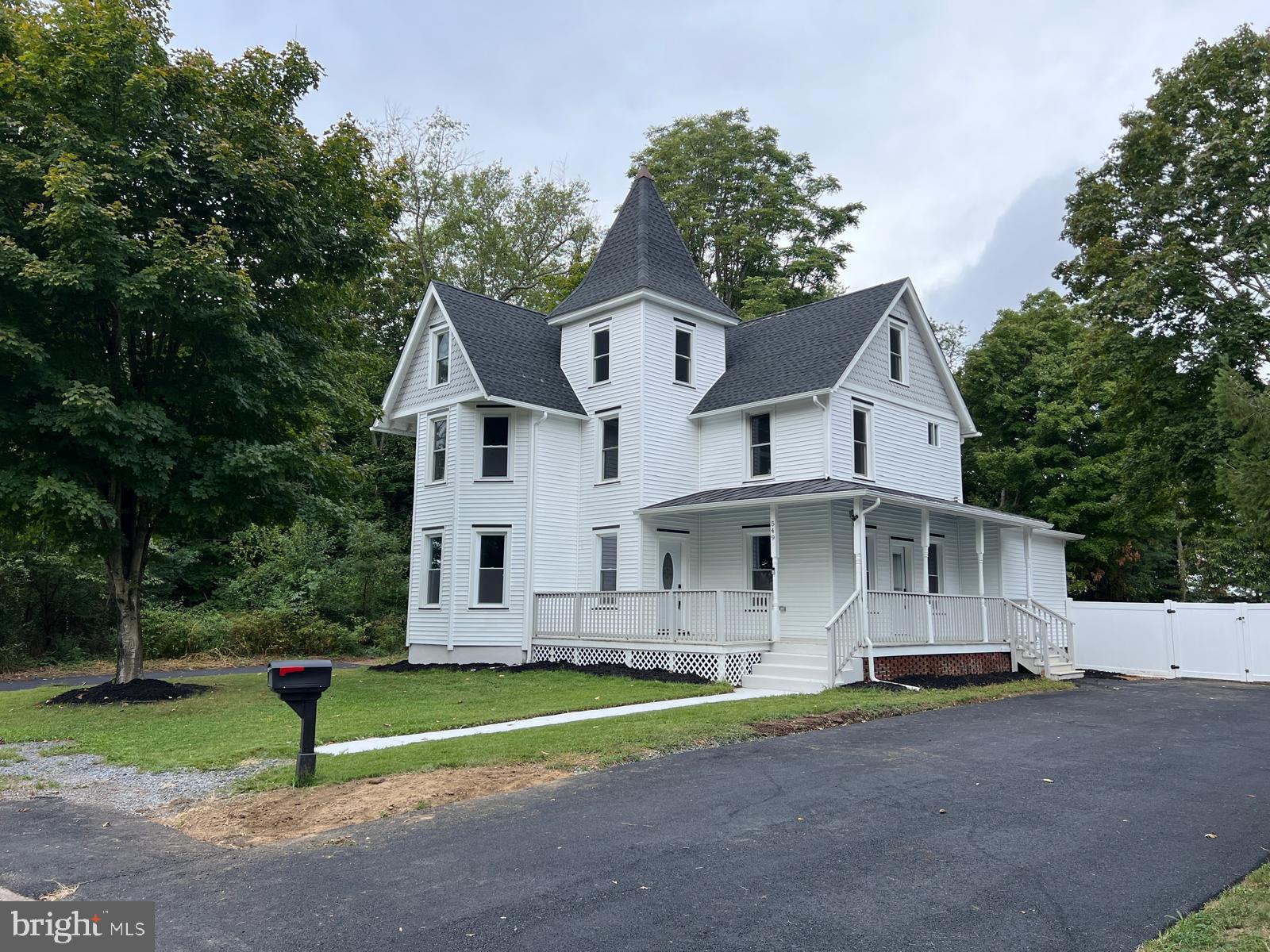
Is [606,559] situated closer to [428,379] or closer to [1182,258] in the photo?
[428,379]

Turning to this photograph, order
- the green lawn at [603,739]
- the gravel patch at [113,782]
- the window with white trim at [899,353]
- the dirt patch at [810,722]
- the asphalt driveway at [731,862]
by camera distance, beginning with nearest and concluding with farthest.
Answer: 1. the asphalt driveway at [731,862]
2. the gravel patch at [113,782]
3. the green lawn at [603,739]
4. the dirt patch at [810,722]
5. the window with white trim at [899,353]

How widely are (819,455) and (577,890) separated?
16.0m

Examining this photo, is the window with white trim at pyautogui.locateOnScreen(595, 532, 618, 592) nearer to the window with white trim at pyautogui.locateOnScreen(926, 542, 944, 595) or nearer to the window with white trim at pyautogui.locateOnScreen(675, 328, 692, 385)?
the window with white trim at pyautogui.locateOnScreen(675, 328, 692, 385)

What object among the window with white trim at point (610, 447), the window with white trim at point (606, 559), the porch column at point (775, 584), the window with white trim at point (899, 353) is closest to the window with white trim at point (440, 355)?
the window with white trim at point (610, 447)

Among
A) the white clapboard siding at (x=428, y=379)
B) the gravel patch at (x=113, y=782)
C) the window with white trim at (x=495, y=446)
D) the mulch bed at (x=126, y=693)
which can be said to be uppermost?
the white clapboard siding at (x=428, y=379)

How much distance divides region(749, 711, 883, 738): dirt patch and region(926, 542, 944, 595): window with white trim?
33.9 ft

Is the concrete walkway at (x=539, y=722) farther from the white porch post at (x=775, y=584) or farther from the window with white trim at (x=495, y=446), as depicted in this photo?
the window with white trim at (x=495, y=446)

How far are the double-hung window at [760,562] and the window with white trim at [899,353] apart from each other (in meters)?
5.58

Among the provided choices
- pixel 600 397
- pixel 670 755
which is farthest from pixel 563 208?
pixel 670 755

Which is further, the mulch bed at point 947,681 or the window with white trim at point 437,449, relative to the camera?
the window with white trim at point 437,449

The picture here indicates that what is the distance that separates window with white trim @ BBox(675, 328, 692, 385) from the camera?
76.3ft

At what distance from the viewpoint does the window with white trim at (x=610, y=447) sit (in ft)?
73.8

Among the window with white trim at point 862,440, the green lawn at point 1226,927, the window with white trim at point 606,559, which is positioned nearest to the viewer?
the green lawn at point 1226,927

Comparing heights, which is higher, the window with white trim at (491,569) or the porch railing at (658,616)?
the window with white trim at (491,569)
